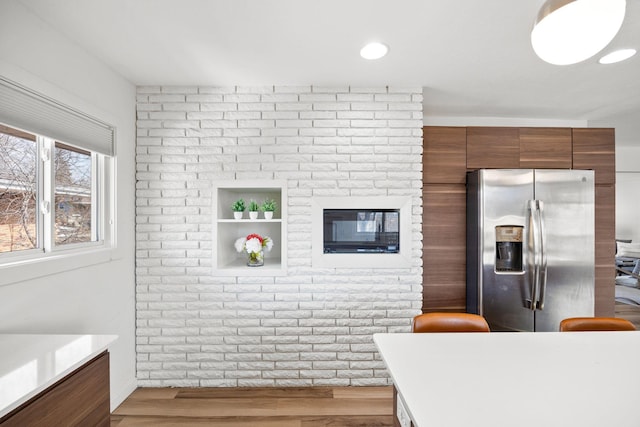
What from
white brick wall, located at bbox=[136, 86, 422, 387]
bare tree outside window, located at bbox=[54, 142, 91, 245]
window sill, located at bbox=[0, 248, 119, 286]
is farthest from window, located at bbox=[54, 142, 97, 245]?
white brick wall, located at bbox=[136, 86, 422, 387]

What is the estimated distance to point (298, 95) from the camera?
2484 mm

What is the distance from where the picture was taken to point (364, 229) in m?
2.52

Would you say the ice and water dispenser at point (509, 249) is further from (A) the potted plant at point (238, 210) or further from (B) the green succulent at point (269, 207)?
(A) the potted plant at point (238, 210)

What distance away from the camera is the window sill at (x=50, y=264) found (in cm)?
146

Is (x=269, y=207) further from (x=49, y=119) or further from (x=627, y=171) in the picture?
(x=627, y=171)

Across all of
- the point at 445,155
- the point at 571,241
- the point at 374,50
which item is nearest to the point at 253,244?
the point at 374,50

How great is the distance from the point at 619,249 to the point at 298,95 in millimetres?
7105

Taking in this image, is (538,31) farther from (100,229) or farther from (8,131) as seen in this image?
(100,229)

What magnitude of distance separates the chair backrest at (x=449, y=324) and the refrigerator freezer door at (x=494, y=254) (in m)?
1.11

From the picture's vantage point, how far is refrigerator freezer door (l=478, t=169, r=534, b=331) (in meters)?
2.61

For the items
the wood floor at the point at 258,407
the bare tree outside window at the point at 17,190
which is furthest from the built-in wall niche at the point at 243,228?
the bare tree outside window at the point at 17,190

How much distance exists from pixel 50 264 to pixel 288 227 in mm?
1444

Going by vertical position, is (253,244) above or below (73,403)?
above

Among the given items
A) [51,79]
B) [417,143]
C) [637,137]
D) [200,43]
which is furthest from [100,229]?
[637,137]
